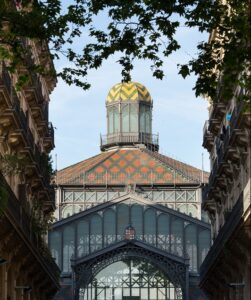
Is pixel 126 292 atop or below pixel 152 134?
below

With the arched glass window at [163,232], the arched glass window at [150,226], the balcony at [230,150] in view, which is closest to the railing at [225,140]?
the balcony at [230,150]

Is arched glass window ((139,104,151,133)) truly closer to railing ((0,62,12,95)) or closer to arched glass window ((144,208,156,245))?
arched glass window ((144,208,156,245))

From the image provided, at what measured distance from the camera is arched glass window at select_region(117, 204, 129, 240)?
79.7 m

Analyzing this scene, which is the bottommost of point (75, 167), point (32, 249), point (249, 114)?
point (32, 249)

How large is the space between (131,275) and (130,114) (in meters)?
28.5

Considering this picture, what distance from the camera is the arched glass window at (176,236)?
257 ft

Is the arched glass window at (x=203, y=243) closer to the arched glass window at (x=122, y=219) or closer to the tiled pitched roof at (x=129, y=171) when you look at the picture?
the arched glass window at (x=122, y=219)

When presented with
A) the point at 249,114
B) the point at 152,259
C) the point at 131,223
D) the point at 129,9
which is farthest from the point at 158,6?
the point at 131,223

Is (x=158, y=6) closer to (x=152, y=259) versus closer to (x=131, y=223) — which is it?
(x=152, y=259)

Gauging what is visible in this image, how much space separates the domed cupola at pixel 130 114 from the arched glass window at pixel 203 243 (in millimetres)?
23369

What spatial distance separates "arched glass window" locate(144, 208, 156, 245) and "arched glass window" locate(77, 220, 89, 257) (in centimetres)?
400

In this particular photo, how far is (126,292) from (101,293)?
5.77 ft

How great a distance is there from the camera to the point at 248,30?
26.1 metres

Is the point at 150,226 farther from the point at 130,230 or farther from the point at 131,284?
the point at 131,284
